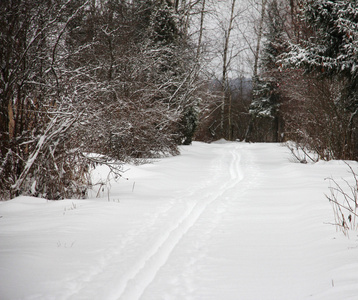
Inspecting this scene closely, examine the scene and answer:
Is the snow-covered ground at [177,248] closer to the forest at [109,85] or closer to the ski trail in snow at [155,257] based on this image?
the ski trail in snow at [155,257]

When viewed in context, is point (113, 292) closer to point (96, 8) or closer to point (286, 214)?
point (286, 214)

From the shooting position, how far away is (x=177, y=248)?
411 cm

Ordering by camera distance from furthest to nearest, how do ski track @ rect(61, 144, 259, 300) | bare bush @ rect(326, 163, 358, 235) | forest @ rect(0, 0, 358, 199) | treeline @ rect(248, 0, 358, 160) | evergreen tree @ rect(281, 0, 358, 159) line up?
1. treeline @ rect(248, 0, 358, 160)
2. evergreen tree @ rect(281, 0, 358, 159)
3. forest @ rect(0, 0, 358, 199)
4. bare bush @ rect(326, 163, 358, 235)
5. ski track @ rect(61, 144, 259, 300)

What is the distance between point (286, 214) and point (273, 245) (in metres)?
1.68

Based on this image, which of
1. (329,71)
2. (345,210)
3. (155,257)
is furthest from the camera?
(329,71)

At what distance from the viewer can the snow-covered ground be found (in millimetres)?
3012

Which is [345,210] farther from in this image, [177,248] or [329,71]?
[329,71]

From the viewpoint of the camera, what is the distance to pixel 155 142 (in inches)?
524

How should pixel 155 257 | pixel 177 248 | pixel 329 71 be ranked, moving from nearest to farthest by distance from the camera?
pixel 155 257 < pixel 177 248 < pixel 329 71

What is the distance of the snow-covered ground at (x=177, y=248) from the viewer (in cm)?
301

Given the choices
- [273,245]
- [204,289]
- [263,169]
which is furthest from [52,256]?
[263,169]

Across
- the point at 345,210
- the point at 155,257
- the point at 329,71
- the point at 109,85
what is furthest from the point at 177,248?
the point at 329,71

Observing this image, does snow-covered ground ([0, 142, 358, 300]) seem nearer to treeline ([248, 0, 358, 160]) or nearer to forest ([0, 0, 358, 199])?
forest ([0, 0, 358, 199])

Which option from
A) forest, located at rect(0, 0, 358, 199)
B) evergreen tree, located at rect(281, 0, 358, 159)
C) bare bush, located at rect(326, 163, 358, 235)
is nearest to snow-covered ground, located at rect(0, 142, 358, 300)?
bare bush, located at rect(326, 163, 358, 235)
